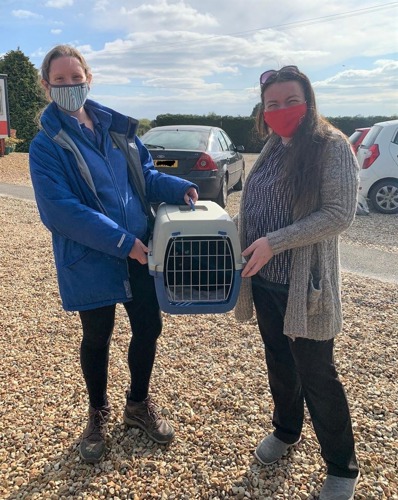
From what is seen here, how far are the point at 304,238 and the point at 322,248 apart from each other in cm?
15

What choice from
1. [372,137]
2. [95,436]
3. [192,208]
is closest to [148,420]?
[95,436]

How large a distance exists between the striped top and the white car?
7.02 metres

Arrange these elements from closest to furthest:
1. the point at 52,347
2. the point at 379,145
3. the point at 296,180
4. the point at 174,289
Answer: the point at 296,180
the point at 174,289
the point at 52,347
the point at 379,145

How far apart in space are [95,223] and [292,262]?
85 cm

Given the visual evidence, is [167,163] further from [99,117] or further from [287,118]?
[287,118]

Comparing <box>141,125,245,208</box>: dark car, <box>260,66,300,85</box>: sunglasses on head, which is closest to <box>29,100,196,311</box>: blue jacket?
<box>260,66,300,85</box>: sunglasses on head

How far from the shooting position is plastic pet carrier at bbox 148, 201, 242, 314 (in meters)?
1.92

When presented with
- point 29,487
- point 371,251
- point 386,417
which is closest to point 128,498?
point 29,487

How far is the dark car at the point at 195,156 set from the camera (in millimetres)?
8031

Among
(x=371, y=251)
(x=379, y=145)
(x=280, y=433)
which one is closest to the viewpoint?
(x=280, y=433)

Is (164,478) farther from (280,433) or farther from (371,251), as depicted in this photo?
(371,251)

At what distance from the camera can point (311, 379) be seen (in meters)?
2.01

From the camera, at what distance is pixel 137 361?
2.53m

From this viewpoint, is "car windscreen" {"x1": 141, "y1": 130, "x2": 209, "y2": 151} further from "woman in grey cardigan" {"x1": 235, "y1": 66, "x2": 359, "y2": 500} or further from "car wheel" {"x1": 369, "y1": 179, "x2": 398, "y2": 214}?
"woman in grey cardigan" {"x1": 235, "y1": 66, "x2": 359, "y2": 500}
